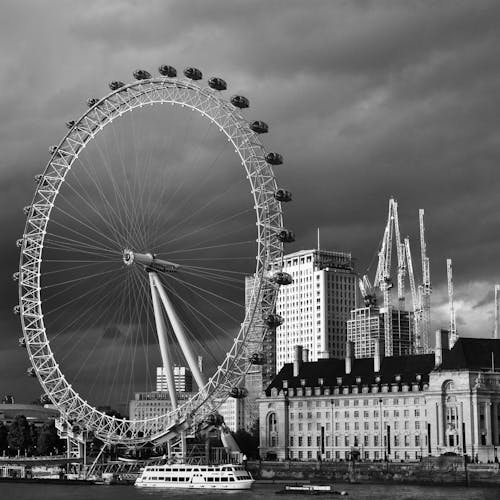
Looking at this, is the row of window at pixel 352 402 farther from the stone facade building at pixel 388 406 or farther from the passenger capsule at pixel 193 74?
the passenger capsule at pixel 193 74

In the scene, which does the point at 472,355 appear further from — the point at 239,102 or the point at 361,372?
the point at 239,102

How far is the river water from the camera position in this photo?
8888 cm

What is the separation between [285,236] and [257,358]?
1090 centimetres

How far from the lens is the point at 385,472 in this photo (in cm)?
11625

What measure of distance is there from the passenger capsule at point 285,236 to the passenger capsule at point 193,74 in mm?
15146

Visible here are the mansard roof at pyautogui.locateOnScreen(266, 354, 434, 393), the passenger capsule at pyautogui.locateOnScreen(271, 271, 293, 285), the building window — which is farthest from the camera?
the building window

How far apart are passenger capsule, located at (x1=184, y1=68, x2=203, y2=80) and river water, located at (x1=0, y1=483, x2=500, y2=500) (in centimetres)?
3559

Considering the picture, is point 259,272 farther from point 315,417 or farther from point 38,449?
point 38,449

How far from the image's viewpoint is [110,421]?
101562mm

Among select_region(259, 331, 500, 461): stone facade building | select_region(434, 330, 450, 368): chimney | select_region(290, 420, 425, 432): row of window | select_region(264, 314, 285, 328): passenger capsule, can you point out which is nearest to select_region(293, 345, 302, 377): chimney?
select_region(259, 331, 500, 461): stone facade building

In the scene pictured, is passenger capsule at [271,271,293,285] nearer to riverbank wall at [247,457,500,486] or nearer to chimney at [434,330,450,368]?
riverbank wall at [247,457,500,486]

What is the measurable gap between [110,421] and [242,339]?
18642 millimetres

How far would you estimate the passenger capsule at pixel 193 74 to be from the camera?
90188mm

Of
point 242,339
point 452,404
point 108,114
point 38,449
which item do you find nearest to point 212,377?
point 242,339
